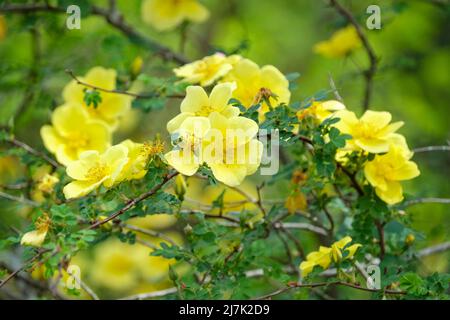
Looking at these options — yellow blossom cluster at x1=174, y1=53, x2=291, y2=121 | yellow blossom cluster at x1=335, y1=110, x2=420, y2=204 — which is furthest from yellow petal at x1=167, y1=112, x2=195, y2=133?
yellow blossom cluster at x1=335, y1=110, x2=420, y2=204

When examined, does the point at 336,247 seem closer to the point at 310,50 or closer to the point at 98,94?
the point at 98,94

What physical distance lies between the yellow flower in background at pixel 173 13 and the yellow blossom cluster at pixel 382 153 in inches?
40.9

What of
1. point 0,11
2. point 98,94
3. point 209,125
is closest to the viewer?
point 209,125

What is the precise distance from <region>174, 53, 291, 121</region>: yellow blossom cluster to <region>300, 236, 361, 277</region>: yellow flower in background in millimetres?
344

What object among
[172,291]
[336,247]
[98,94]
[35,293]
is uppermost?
[98,94]

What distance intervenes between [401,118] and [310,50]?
43.5 inches

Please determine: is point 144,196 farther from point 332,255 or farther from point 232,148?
point 332,255

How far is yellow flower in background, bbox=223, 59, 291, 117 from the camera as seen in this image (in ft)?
6.13

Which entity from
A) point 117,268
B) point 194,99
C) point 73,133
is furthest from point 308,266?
point 117,268

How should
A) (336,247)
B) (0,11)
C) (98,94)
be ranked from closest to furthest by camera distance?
1. (336,247)
2. (98,94)
3. (0,11)

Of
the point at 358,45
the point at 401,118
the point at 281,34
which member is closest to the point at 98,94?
the point at 358,45

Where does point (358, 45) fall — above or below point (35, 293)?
above

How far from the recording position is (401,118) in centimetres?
366

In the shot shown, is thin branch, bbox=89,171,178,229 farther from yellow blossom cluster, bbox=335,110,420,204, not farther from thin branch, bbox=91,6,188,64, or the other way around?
thin branch, bbox=91,6,188,64
